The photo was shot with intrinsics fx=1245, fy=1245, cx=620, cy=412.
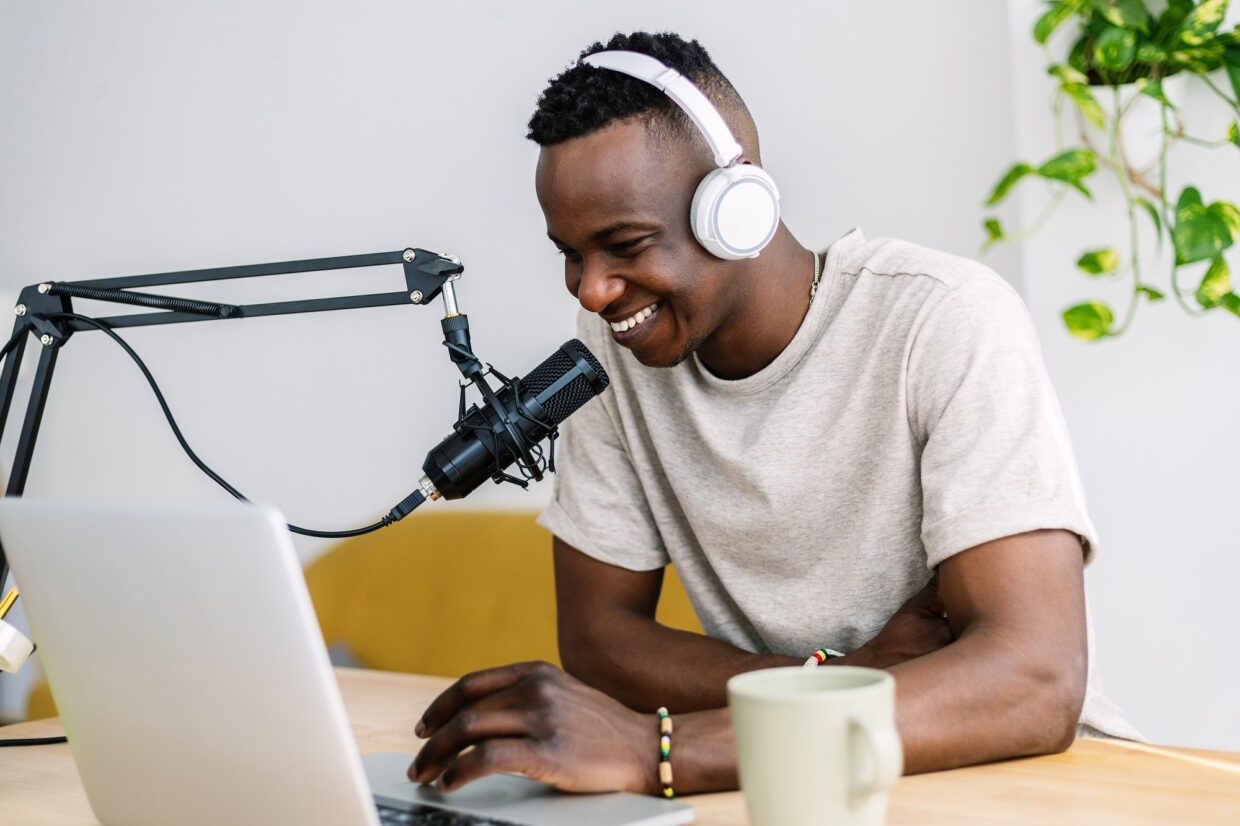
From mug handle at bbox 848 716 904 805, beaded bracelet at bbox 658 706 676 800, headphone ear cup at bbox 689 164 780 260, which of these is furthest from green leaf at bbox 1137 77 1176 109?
mug handle at bbox 848 716 904 805

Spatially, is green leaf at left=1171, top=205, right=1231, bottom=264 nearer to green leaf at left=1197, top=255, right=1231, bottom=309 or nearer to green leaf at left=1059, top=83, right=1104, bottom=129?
green leaf at left=1197, top=255, right=1231, bottom=309

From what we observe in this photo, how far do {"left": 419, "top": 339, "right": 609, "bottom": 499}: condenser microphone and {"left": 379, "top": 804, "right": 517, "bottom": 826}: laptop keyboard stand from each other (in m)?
0.29

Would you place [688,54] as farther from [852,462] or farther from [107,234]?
[107,234]

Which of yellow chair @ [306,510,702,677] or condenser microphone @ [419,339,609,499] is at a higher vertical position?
condenser microphone @ [419,339,609,499]

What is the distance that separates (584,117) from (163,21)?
A: 180 cm

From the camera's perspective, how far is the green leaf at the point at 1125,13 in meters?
1.54

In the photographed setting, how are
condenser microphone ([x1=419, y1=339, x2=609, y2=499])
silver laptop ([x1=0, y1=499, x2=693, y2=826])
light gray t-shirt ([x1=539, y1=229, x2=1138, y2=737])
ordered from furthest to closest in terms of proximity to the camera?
light gray t-shirt ([x1=539, y1=229, x2=1138, y2=737]) < condenser microphone ([x1=419, y1=339, x2=609, y2=499]) < silver laptop ([x1=0, y1=499, x2=693, y2=826])

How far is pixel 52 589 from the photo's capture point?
0.79 metres

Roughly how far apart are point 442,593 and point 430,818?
4.34 ft

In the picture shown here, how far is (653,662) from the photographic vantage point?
51.1 inches

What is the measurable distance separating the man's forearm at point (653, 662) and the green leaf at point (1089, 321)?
68 cm

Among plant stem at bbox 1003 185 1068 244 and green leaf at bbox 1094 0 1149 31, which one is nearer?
green leaf at bbox 1094 0 1149 31

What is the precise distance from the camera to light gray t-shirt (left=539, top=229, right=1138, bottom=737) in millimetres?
1117

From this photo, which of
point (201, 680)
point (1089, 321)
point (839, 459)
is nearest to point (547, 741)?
point (201, 680)
